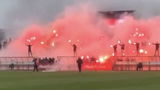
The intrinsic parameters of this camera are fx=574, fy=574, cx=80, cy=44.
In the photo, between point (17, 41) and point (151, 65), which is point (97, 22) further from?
point (151, 65)

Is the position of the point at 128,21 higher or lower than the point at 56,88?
higher

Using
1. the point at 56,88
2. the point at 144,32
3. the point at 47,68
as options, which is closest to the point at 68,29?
the point at 144,32

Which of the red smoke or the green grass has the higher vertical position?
the red smoke

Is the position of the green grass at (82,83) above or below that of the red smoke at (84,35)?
below

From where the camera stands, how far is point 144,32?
305 ft

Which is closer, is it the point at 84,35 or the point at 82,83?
the point at 82,83

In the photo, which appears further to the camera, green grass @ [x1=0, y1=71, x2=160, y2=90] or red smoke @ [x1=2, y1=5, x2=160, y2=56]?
red smoke @ [x1=2, y1=5, x2=160, y2=56]

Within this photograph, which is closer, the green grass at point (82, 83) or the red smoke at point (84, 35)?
the green grass at point (82, 83)

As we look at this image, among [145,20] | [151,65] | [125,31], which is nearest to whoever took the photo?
[151,65]

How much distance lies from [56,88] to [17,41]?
212 feet

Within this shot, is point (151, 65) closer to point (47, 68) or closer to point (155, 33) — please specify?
point (47, 68)

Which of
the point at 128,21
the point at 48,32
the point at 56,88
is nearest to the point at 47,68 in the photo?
the point at 48,32

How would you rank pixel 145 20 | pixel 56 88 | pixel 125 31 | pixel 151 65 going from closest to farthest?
pixel 56 88 < pixel 151 65 < pixel 145 20 < pixel 125 31

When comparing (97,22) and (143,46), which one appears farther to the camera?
(97,22)
